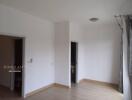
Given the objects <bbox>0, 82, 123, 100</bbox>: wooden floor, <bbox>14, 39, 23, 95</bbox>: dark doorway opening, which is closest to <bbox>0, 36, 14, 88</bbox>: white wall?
<bbox>14, 39, 23, 95</bbox>: dark doorway opening

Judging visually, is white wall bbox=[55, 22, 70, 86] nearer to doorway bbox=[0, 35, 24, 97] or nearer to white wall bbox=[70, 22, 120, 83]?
white wall bbox=[70, 22, 120, 83]

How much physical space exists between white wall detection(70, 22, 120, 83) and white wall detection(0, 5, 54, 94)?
1117mm

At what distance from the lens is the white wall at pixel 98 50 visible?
4.90 m

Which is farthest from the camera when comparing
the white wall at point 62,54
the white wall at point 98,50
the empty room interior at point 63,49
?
the white wall at point 98,50

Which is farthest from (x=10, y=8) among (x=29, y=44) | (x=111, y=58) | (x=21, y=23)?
(x=111, y=58)

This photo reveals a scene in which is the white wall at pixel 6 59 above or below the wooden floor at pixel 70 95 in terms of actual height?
above

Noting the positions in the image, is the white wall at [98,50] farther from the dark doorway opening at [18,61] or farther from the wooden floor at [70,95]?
the dark doorway opening at [18,61]

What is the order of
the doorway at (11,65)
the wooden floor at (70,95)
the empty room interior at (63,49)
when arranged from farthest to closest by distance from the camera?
the doorway at (11,65), the wooden floor at (70,95), the empty room interior at (63,49)

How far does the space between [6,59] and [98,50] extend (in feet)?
13.3

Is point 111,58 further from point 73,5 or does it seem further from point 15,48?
point 15,48

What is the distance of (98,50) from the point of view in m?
5.32

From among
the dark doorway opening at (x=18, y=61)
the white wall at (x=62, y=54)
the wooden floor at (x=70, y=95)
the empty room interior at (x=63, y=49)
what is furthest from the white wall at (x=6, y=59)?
the white wall at (x=62, y=54)

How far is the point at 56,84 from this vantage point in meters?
4.89

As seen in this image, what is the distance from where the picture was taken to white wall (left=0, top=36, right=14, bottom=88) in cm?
445
